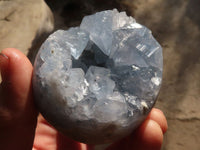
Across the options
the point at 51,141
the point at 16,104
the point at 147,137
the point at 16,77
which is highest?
the point at 16,77

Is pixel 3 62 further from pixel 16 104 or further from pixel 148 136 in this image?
pixel 148 136

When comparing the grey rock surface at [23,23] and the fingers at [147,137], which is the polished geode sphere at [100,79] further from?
the grey rock surface at [23,23]

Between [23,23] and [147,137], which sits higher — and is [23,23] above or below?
below

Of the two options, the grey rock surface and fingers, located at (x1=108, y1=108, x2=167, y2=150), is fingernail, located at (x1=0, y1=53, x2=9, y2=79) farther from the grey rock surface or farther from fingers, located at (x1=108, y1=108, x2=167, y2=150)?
the grey rock surface

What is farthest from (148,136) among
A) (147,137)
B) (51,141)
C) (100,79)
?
(51,141)

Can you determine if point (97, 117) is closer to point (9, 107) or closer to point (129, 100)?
point (129, 100)

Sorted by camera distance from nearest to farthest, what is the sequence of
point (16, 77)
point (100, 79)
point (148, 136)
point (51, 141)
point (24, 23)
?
1. point (100, 79)
2. point (16, 77)
3. point (148, 136)
4. point (51, 141)
5. point (24, 23)
